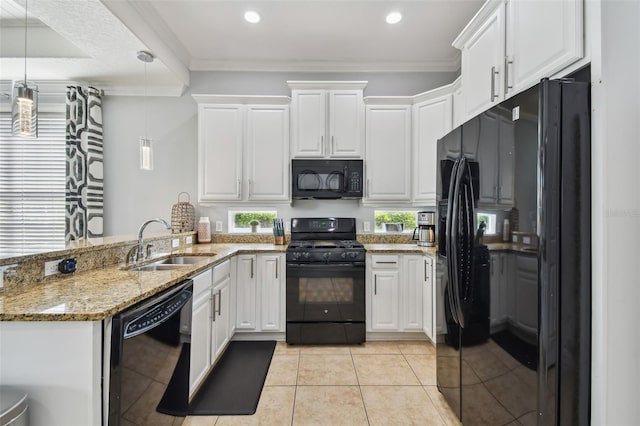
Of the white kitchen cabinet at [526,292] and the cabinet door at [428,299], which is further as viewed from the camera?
the cabinet door at [428,299]

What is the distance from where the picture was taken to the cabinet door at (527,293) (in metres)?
1.13

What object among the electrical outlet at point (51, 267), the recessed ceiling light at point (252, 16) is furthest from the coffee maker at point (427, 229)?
the electrical outlet at point (51, 267)

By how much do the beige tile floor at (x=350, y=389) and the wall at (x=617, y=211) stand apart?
3.43 feet

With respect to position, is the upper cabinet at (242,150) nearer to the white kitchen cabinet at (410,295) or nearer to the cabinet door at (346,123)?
the cabinet door at (346,123)

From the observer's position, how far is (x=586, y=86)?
1082mm

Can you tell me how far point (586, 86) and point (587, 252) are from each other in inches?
24.4

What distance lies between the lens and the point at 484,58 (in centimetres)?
176

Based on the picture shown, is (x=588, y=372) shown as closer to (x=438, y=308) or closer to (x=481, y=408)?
(x=481, y=408)

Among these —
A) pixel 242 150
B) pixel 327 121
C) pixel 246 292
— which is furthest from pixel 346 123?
pixel 246 292

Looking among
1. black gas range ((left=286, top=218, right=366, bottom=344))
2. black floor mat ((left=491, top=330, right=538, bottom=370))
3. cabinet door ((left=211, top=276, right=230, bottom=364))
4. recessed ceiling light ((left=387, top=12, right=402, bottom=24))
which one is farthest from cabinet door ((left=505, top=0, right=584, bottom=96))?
cabinet door ((left=211, top=276, right=230, bottom=364))

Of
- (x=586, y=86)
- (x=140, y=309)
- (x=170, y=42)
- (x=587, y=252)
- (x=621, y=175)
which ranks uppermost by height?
(x=170, y=42)

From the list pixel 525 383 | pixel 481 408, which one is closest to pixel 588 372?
pixel 525 383

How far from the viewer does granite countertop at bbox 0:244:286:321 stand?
3.38ft

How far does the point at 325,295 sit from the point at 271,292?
544 millimetres
